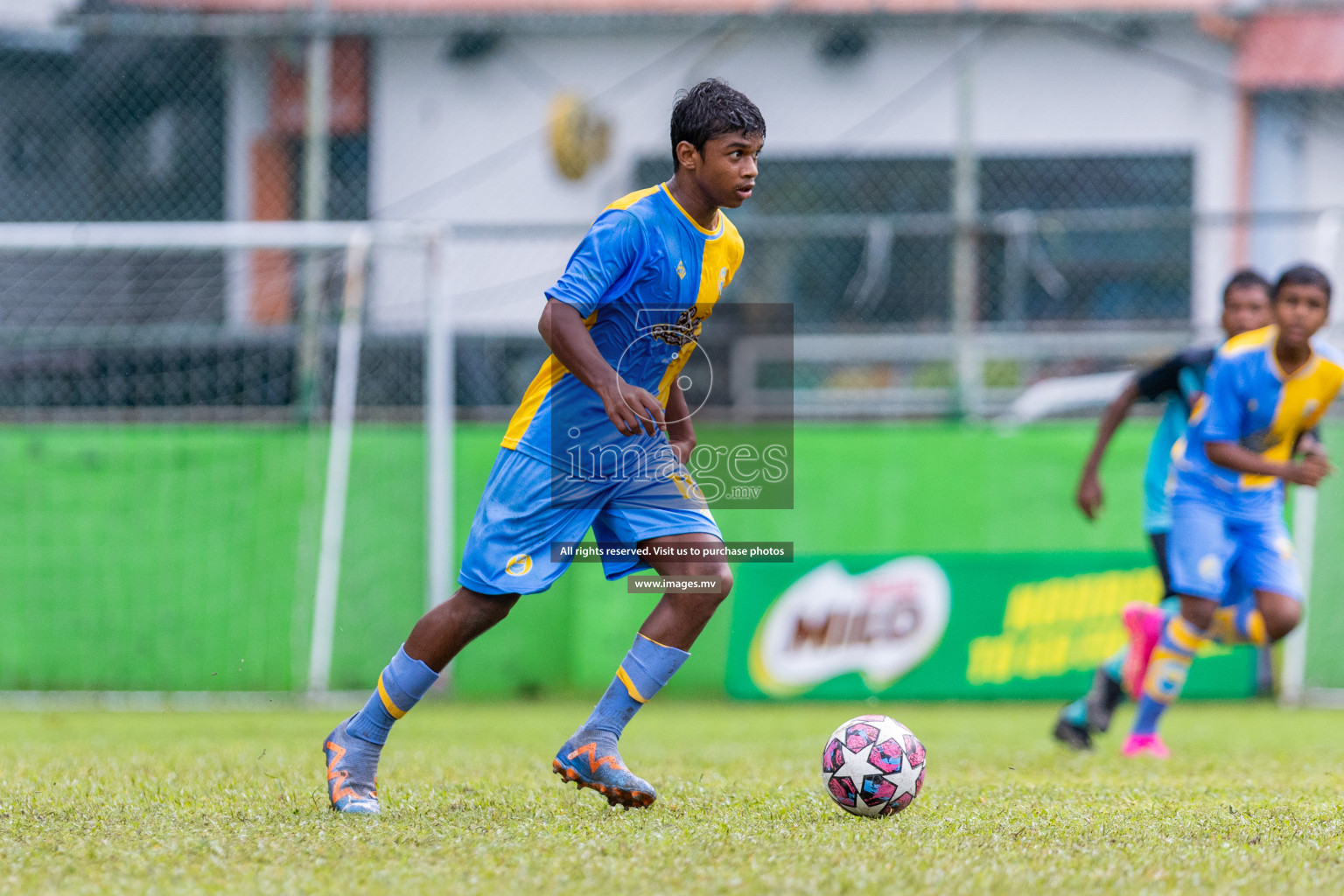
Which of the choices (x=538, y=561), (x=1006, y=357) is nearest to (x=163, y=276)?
(x=1006, y=357)

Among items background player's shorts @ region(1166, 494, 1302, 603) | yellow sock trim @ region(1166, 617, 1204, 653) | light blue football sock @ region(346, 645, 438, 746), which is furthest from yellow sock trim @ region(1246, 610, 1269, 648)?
light blue football sock @ region(346, 645, 438, 746)

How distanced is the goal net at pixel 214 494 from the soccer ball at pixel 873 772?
5.83m

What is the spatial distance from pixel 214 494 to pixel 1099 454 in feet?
18.7

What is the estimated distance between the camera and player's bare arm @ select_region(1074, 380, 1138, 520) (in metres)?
7.11

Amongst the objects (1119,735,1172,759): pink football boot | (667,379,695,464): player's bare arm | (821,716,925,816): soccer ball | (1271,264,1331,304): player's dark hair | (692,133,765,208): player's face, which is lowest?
(1119,735,1172,759): pink football boot

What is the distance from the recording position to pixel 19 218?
1277cm

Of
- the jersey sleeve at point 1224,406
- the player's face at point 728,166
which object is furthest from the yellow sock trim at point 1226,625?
the player's face at point 728,166

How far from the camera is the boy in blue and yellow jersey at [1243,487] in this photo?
20.7 feet

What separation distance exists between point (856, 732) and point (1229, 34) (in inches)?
409

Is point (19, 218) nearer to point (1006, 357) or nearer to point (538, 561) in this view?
point (1006, 357)

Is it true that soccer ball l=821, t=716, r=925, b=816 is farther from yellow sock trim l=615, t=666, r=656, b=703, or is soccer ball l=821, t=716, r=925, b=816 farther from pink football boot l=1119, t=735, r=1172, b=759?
pink football boot l=1119, t=735, r=1172, b=759

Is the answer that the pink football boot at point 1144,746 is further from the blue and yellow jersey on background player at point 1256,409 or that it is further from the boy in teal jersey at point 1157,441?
the blue and yellow jersey on background player at point 1256,409

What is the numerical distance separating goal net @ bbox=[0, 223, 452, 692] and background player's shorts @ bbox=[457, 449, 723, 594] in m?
5.53

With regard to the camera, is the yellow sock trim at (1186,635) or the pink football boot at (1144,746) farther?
the yellow sock trim at (1186,635)
